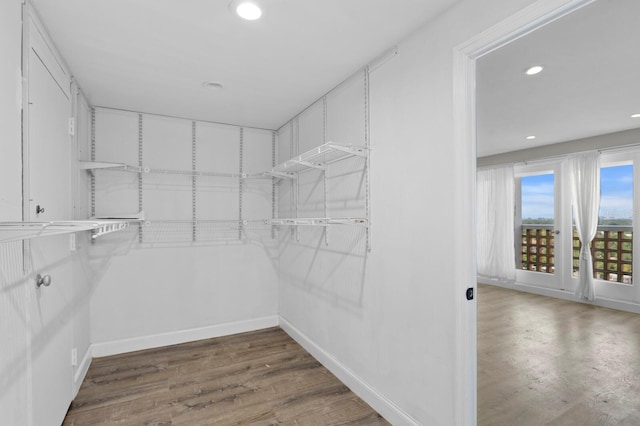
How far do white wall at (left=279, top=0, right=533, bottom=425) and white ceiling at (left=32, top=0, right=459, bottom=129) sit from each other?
0.24 meters

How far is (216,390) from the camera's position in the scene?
2.51 metres

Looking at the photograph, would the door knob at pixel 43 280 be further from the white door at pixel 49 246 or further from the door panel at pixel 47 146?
the door panel at pixel 47 146

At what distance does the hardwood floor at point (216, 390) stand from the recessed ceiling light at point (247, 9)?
248cm

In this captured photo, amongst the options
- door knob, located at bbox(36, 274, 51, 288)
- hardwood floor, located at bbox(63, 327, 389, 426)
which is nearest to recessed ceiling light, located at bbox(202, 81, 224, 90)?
door knob, located at bbox(36, 274, 51, 288)

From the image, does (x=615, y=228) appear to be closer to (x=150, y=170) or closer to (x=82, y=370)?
(x=150, y=170)

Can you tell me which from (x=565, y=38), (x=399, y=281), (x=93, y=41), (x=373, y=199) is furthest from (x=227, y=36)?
(x=565, y=38)

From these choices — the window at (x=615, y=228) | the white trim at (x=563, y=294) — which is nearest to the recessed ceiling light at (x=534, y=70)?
the window at (x=615, y=228)

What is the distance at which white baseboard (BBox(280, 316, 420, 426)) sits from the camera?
203cm

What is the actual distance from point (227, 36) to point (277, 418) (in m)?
2.48

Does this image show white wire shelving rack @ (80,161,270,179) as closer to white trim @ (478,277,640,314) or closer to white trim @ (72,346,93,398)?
white trim @ (72,346,93,398)

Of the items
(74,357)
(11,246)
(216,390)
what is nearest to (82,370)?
(74,357)

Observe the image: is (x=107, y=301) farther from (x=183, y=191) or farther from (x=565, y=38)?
(x=565, y=38)

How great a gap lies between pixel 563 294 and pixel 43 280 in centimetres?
668

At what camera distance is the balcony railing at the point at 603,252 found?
15.6 ft
